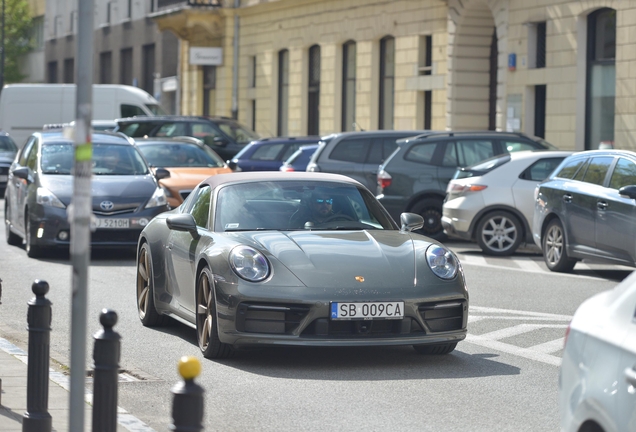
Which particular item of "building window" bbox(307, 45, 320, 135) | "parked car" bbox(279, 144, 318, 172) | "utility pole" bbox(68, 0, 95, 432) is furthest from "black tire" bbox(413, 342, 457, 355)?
"building window" bbox(307, 45, 320, 135)

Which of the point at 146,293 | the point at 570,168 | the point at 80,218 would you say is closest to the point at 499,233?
the point at 570,168

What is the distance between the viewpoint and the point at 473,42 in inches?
1246

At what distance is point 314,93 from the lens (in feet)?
131

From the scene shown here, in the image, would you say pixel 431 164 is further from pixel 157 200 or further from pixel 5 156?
pixel 5 156

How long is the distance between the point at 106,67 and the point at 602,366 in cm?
6147

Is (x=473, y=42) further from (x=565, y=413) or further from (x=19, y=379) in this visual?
(x=565, y=413)

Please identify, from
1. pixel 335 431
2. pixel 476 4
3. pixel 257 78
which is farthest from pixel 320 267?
pixel 257 78

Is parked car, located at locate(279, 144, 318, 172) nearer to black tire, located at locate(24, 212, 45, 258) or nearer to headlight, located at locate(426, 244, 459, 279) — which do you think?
black tire, located at locate(24, 212, 45, 258)

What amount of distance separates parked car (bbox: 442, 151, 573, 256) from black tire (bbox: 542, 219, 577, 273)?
206 centimetres

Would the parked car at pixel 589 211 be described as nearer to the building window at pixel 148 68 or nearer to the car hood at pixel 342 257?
the car hood at pixel 342 257

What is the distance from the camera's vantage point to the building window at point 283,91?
4184cm

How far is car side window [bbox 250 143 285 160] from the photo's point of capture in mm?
25484

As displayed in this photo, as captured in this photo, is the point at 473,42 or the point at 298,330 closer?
the point at 298,330

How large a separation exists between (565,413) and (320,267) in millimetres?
3994
